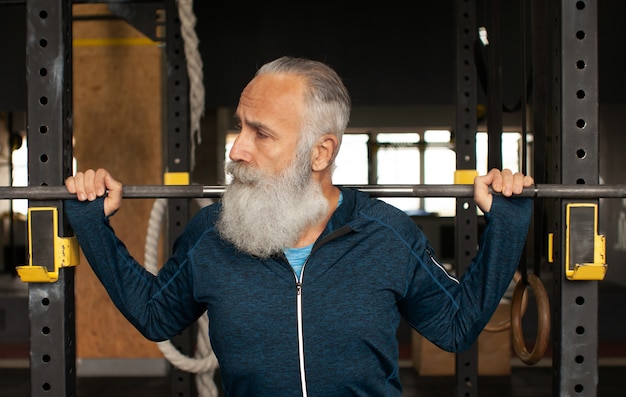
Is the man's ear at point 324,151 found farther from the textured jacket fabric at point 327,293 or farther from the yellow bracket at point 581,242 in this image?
the yellow bracket at point 581,242

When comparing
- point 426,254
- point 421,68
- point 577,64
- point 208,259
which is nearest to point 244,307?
point 208,259

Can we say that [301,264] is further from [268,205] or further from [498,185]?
[498,185]

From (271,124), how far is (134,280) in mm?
481

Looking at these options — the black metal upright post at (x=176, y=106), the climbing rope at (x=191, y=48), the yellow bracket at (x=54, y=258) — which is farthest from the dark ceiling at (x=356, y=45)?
the yellow bracket at (x=54, y=258)

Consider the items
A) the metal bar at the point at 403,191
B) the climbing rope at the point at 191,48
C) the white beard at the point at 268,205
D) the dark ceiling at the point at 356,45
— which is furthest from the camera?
the dark ceiling at the point at 356,45

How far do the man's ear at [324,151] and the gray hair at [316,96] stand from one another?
0.01m

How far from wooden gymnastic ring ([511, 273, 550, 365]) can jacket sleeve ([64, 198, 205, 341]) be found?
0.78 m

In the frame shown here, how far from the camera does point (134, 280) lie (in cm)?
146

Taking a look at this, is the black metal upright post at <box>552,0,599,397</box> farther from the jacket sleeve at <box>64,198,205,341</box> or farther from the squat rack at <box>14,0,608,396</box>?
the jacket sleeve at <box>64,198,205,341</box>

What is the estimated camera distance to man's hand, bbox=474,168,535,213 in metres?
1.31

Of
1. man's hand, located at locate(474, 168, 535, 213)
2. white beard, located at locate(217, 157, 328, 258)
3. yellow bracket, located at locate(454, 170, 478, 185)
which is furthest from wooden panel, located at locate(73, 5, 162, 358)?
man's hand, located at locate(474, 168, 535, 213)

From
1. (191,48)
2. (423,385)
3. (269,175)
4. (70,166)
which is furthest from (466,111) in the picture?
(423,385)

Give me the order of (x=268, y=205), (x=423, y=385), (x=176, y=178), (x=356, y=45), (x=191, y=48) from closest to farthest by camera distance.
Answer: (x=268, y=205) < (x=191, y=48) < (x=176, y=178) < (x=356, y=45) < (x=423, y=385)

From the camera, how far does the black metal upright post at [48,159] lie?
137 cm
